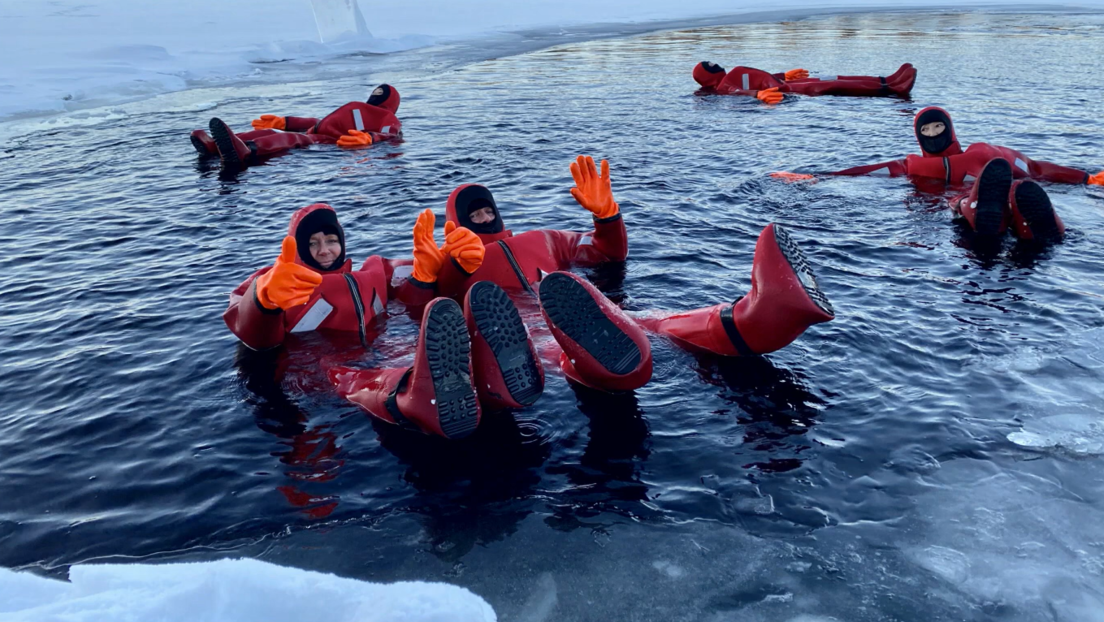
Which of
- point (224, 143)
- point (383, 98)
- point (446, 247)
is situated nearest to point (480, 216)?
point (446, 247)

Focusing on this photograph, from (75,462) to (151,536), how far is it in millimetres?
974

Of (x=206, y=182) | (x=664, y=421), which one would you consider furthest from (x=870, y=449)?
(x=206, y=182)

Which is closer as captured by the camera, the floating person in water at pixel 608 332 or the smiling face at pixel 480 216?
the floating person in water at pixel 608 332

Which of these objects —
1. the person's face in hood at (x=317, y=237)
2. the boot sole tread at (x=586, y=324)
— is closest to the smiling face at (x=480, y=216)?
the person's face in hood at (x=317, y=237)

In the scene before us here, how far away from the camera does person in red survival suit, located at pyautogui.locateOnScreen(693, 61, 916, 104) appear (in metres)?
14.8

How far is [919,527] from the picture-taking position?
346 cm

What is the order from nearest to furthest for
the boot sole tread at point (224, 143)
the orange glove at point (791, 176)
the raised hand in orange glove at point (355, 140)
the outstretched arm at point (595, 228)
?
1. the outstretched arm at point (595, 228)
2. the orange glove at point (791, 176)
3. the boot sole tread at point (224, 143)
4. the raised hand in orange glove at point (355, 140)

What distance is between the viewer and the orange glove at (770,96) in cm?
1484

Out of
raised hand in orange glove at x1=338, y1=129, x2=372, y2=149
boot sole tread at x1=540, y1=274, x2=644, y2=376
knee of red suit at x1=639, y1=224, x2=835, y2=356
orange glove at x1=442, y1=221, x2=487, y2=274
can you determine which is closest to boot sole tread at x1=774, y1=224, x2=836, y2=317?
knee of red suit at x1=639, y1=224, x2=835, y2=356

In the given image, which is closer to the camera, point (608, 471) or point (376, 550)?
point (376, 550)

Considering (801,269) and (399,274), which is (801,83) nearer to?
(399,274)

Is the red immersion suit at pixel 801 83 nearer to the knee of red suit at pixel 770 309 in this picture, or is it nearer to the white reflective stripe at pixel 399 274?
the white reflective stripe at pixel 399 274

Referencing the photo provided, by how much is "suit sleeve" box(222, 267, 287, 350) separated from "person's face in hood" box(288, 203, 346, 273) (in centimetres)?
32

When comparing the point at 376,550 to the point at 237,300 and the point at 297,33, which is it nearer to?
the point at 237,300
